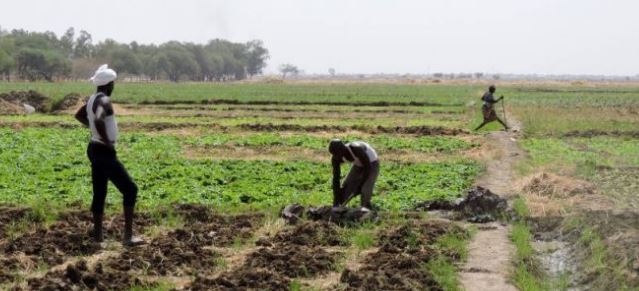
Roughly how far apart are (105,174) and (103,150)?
0.30 m

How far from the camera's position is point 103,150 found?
870cm

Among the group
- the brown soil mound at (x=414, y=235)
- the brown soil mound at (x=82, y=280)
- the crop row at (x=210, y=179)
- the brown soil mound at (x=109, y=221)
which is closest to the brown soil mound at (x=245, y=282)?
the brown soil mound at (x=82, y=280)

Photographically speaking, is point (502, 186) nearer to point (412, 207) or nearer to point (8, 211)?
point (412, 207)

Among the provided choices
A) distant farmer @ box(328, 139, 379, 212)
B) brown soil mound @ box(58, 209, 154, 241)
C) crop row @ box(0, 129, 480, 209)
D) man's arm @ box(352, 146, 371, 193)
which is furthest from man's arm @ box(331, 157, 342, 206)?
brown soil mound @ box(58, 209, 154, 241)

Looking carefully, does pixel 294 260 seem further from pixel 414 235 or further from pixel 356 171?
pixel 356 171

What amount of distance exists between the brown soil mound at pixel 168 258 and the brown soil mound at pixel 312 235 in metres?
1.08

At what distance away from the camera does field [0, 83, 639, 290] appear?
7.65 meters

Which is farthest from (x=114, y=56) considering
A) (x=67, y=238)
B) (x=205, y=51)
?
(x=67, y=238)

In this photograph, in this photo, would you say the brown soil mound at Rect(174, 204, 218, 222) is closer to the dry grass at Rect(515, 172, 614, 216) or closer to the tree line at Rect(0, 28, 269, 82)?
the dry grass at Rect(515, 172, 614, 216)

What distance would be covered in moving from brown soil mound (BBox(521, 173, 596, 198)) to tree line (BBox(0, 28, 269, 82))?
352 feet

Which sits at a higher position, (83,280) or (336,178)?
(336,178)

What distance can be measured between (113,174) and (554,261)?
5406mm

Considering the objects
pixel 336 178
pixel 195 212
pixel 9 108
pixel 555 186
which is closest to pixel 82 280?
pixel 195 212

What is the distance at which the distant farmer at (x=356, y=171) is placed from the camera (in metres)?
10.3
